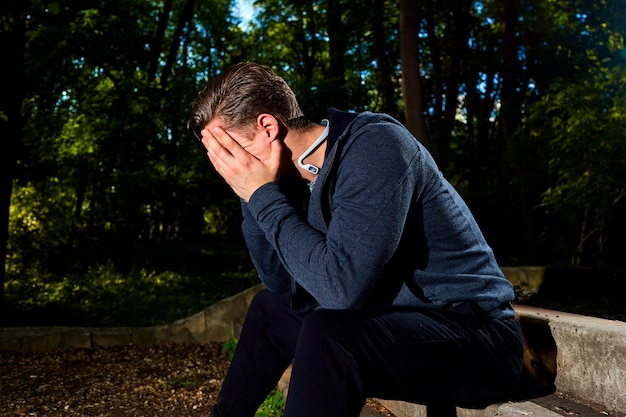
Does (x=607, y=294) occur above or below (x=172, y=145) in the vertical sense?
below

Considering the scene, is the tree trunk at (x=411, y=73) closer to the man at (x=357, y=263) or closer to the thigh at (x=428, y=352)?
the man at (x=357, y=263)

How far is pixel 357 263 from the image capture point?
1.63 meters

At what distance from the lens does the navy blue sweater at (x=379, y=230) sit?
1.65 m

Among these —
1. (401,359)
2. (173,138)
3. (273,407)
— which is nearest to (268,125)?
(401,359)

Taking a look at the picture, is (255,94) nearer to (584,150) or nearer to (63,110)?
(584,150)

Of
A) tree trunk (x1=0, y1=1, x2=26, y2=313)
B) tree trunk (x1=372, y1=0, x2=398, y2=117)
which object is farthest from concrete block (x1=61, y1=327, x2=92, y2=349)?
tree trunk (x1=372, y1=0, x2=398, y2=117)

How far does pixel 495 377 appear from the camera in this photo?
174cm

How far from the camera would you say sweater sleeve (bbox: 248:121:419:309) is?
1.64m

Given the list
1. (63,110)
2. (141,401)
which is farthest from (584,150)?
(63,110)

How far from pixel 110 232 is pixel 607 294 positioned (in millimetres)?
10153

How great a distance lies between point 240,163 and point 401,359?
0.77 metres

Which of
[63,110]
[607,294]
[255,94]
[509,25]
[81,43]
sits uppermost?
[509,25]

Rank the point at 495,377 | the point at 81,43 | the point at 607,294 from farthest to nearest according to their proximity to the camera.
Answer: the point at 81,43 < the point at 607,294 < the point at 495,377

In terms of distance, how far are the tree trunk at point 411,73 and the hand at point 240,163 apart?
524 cm
